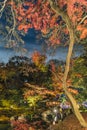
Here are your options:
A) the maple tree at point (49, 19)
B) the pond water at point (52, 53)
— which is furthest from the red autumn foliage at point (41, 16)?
the pond water at point (52, 53)

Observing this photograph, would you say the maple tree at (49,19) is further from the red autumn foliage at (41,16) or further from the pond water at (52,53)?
the pond water at (52,53)

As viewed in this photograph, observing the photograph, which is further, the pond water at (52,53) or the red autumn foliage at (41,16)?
the pond water at (52,53)

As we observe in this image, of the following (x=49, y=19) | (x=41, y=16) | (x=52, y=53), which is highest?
(x=41, y=16)

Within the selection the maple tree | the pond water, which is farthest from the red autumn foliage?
the pond water

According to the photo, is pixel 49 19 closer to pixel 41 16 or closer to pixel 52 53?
pixel 41 16

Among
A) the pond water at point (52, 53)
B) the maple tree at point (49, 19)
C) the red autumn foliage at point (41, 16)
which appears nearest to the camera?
the maple tree at point (49, 19)

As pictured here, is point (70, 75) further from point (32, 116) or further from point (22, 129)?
point (22, 129)

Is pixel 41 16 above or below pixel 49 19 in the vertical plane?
above

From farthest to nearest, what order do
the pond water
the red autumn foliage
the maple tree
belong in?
the pond water → the red autumn foliage → the maple tree

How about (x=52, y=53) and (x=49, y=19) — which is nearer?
(x=52, y=53)

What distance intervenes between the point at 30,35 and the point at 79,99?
68.8m

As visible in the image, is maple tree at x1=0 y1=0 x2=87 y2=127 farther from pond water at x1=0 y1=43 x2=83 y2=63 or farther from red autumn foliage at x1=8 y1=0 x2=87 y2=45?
pond water at x1=0 y1=43 x2=83 y2=63

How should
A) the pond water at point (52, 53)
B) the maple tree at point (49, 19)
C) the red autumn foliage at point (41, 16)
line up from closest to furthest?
1. the maple tree at point (49, 19)
2. the red autumn foliage at point (41, 16)
3. the pond water at point (52, 53)

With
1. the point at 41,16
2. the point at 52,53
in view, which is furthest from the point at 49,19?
the point at 52,53
